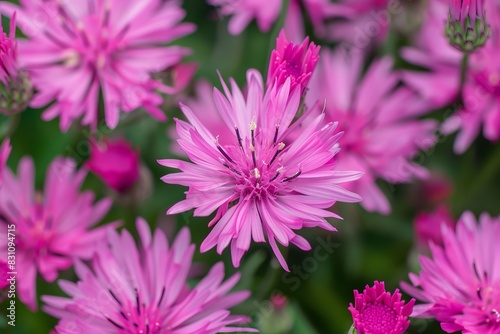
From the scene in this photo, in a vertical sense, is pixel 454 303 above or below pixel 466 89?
below

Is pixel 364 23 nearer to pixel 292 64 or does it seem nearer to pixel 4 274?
pixel 292 64

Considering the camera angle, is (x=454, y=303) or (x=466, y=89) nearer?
(x=454, y=303)

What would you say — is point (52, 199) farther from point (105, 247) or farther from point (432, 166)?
point (432, 166)

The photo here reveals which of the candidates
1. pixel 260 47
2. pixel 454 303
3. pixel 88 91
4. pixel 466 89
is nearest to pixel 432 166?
pixel 466 89

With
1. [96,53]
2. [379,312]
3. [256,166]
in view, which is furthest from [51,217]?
[379,312]

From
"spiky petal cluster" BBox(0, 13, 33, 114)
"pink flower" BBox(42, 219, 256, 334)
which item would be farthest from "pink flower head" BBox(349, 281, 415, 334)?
"spiky petal cluster" BBox(0, 13, 33, 114)

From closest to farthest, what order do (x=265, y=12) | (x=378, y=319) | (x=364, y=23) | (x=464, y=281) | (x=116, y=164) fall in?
(x=378, y=319)
(x=464, y=281)
(x=116, y=164)
(x=265, y=12)
(x=364, y=23)

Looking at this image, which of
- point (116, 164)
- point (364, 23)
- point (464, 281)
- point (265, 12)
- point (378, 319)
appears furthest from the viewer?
point (364, 23)
